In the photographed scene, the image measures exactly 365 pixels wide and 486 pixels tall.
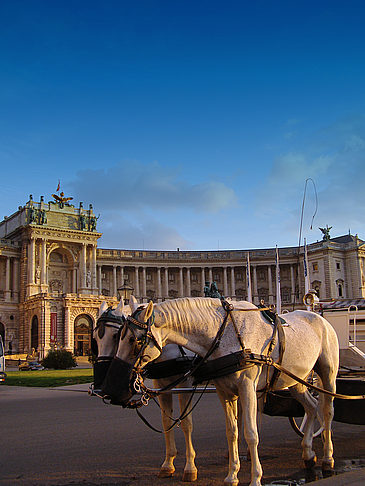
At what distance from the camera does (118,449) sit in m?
9.48

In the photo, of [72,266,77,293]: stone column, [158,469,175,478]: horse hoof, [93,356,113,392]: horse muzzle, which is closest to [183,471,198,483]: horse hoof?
[158,469,175,478]: horse hoof

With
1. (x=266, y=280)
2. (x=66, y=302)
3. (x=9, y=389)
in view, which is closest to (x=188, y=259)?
(x=266, y=280)

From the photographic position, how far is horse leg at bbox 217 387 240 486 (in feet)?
20.9

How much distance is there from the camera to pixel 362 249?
8775 cm

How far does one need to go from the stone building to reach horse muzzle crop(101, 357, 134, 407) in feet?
199

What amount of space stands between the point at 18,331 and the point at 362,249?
56.2 m

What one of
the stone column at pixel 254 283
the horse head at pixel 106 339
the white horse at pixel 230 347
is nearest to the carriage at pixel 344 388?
the white horse at pixel 230 347

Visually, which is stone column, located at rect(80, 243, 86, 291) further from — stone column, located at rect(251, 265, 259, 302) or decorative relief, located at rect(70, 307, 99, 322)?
stone column, located at rect(251, 265, 259, 302)

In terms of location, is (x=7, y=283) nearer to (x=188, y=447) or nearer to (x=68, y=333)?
(x=68, y=333)

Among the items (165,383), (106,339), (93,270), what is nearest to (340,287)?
(93,270)

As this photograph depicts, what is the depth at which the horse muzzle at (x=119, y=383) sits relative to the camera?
613 cm

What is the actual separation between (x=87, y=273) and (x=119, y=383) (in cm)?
7162

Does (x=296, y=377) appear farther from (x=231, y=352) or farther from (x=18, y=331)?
(x=18, y=331)

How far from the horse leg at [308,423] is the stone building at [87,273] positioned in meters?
59.5
